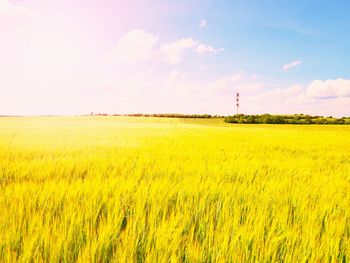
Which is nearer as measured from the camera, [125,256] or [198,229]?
[125,256]

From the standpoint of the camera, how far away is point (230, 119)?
60.2 m

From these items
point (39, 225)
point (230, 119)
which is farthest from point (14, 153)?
point (230, 119)

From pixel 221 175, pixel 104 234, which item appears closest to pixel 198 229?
pixel 104 234

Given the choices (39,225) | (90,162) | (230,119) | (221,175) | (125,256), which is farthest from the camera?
(230,119)

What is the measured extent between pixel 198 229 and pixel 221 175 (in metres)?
2.15

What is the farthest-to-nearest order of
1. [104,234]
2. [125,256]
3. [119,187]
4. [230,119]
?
[230,119], [119,187], [104,234], [125,256]

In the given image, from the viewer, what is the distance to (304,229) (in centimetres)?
215

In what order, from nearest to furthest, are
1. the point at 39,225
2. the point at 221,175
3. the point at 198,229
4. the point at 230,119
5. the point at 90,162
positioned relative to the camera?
the point at 39,225 → the point at 198,229 → the point at 221,175 → the point at 90,162 → the point at 230,119

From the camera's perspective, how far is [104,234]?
5.75 feet

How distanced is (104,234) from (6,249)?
0.53 meters

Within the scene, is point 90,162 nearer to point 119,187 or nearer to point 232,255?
point 119,187

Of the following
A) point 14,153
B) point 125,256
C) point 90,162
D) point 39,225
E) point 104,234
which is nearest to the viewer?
point 125,256

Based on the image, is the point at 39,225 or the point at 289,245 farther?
the point at 39,225

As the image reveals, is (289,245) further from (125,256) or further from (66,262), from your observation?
(66,262)
